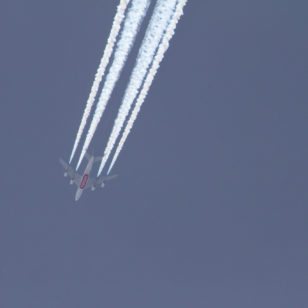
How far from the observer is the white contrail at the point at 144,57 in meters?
48.7

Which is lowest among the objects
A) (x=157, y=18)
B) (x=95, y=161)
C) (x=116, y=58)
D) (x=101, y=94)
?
(x=95, y=161)

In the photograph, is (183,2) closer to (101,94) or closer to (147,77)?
(147,77)

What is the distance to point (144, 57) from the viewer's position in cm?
5147

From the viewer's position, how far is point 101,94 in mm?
54875

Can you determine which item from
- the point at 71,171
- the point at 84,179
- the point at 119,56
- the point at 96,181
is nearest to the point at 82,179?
the point at 84,179

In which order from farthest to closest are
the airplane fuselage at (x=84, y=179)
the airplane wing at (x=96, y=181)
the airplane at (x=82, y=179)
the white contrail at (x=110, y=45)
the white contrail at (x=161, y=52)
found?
1. the airplane wing at (x=96, y=181)
2. the airplane at (x=82, y=179)
3. the airplane fuselage at (x=84, y=179)
4. the white contrail at (x=161, y=52)
5. the white contrail at (x=110, y=45)

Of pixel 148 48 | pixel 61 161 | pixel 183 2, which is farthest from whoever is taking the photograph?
pixel 61 161

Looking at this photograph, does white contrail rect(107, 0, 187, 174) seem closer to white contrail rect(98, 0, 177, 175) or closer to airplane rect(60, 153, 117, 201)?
white contrail rect(98, 0, 177, 175)

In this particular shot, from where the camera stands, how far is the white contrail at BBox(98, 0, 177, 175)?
48.7 metres

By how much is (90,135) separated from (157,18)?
1301 centimetres

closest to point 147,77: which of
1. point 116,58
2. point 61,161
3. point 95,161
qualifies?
point 116,58

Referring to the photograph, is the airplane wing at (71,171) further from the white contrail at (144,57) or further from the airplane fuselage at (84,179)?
the white contrail at (144,57)

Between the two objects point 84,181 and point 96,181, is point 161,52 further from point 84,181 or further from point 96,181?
point 96,181

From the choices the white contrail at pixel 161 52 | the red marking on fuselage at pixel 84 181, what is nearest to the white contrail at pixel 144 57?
the white contrail at pixel 161 52
